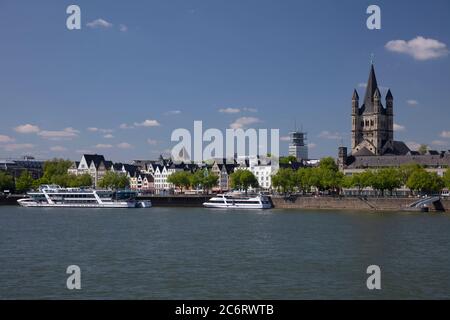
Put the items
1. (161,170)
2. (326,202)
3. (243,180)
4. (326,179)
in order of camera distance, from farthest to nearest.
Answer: (161,170), (243,180), (326,179), (326,202)

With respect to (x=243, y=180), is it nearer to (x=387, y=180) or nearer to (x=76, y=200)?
(x=387, y=180)

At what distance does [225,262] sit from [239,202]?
62.7m

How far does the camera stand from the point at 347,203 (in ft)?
290

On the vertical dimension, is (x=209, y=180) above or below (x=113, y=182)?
above

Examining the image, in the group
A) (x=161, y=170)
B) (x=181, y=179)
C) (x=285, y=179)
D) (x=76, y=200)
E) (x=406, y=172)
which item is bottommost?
(x=76, y=200)

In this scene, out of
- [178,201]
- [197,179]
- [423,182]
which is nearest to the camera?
[423,182]

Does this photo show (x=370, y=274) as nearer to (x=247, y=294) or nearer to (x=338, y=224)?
(x=247, y=294)

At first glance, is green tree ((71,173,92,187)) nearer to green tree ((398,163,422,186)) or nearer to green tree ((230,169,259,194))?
green tree ((230,169,259,194))

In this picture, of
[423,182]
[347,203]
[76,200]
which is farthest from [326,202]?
[76,200]

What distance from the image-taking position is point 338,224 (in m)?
55.9

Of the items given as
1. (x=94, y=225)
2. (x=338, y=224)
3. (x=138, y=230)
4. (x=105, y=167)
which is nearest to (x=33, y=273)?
(x=138, y=230)

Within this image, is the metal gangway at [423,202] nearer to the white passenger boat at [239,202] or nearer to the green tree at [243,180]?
the white passenger boat at [239,202]

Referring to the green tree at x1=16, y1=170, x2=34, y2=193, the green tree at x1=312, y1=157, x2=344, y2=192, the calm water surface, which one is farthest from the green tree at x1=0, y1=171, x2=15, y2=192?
the calm water surface

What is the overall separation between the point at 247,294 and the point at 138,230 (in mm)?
26628
